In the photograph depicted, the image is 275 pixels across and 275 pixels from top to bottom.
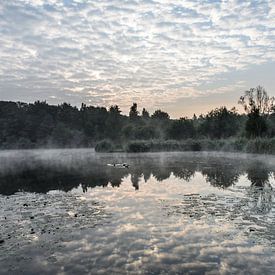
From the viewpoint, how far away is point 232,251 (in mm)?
9875

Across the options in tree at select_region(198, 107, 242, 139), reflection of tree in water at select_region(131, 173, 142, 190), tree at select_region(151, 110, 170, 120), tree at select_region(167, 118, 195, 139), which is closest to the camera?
reflection of tree in water at select_region(131, 173, 142, 190)

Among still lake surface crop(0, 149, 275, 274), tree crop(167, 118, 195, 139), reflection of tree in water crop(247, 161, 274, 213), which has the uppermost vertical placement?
tree crop(167, 118, 195, 139)

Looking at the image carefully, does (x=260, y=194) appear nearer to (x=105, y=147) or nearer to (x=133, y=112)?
(x=105, y=147)

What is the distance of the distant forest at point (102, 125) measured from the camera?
315 feet

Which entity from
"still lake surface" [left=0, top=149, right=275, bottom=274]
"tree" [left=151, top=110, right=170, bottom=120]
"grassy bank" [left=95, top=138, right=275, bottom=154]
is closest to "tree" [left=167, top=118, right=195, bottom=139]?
"grassy bank" [left=95, top=138, right=275, bottom=154]

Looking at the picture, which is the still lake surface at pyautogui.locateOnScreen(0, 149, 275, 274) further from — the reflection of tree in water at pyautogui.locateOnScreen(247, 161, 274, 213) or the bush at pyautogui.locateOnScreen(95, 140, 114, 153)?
the bush at pyautogui.locateOnScreen(95, 140, 114, 153)

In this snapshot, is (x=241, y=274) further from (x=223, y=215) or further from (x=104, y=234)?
(x=223, y=215)

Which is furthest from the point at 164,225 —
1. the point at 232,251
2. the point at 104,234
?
the point at 232,251

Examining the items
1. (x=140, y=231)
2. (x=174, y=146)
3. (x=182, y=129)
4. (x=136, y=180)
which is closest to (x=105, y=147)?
(x=174, y=146)

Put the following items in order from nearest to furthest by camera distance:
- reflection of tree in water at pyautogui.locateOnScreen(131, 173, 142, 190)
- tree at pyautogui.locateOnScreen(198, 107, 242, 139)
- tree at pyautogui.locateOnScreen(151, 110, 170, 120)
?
reflection of tree in water at pyautogui.locateOnScreen(131, 173, 142, 190) < tree at pyautogui.locateOnScreen(198, 107, 242, 139) < tree at pyautogui.locateOnScreen(151, 110, 170, 120)

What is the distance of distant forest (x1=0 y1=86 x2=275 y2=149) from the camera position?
95875 millimetres

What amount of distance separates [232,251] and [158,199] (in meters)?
9.11

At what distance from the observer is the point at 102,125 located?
539ft

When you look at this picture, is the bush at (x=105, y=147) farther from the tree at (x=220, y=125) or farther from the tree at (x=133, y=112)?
the tree at (x=133, y=112)
